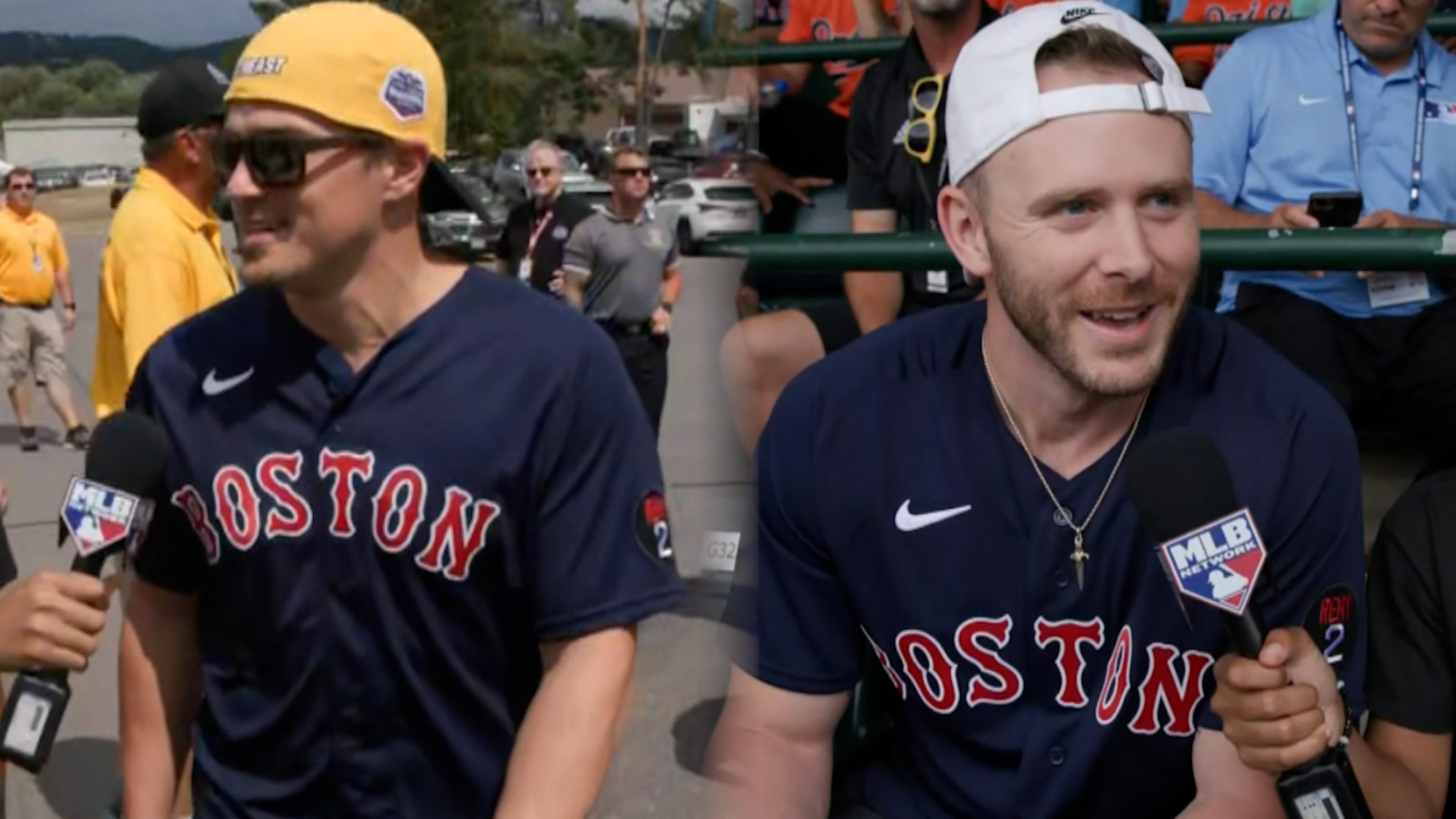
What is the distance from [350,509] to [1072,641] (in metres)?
1.00

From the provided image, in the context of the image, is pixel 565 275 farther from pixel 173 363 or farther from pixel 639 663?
pixel 173 363

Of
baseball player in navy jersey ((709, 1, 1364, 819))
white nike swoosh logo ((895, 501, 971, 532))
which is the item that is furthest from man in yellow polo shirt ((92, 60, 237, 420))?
white nike swoosh logo ((895, 501, 971, 532))

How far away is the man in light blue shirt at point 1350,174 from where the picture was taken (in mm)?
3926

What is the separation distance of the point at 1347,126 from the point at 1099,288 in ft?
7.21

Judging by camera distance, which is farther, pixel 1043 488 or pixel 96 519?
pixel 1043 488

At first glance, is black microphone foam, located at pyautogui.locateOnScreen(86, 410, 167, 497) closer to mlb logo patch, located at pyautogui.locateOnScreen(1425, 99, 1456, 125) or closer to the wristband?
the wristband

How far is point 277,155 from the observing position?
2420mm

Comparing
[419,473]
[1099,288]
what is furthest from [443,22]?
[1099,288]

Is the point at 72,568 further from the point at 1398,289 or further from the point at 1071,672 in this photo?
the point at 1398,289

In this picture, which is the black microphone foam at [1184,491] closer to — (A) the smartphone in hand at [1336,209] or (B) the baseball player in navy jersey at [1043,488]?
(B) the baseball player in navy jersey at [1043,488]

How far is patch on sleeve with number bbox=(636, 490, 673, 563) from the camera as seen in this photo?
2.48 m

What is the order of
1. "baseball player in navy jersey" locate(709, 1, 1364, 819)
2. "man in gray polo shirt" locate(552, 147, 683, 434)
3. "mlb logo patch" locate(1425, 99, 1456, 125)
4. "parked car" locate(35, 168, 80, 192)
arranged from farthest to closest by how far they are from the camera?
"parked car" locate(35, 168, 80, 192) → "man in gray polo shirt" locate(552, 147, 683, 434) → "mlb logo patch" locate(1425, 99, 1456, 125) → "baseball player in navy jersey" locate(709, 1, 1364, 819)

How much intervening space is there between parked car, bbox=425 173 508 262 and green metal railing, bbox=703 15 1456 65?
937mm

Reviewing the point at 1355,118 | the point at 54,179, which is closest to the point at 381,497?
the point at 1355,118
